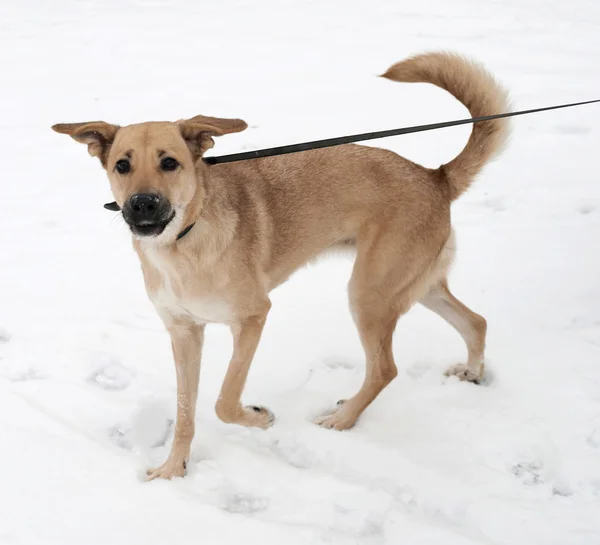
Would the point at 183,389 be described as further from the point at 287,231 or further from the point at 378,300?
the point at 378,300

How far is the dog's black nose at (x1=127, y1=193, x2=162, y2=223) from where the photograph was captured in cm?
266

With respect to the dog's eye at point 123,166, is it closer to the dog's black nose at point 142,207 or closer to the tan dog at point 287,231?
the tan dog at point 287,231

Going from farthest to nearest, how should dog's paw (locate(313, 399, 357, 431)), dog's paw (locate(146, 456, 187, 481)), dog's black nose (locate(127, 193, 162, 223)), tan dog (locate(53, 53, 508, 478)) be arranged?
dog's paw (locate(313, 399, 357, 431)), dog's paw (locate(146, 456, 187, 481)), tan dog (locate(53, 53, 508, 478)), dog's black nose (locate(127, 193, 162, 223))

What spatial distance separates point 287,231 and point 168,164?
2.55 ft

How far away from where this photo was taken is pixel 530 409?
139 inches

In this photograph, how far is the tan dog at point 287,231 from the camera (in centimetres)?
300

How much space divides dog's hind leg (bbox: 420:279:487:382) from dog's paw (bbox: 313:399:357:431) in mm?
664

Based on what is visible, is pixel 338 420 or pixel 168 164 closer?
pixel 168 164

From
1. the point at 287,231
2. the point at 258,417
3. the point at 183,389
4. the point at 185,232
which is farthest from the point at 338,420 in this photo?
the point at 185,232

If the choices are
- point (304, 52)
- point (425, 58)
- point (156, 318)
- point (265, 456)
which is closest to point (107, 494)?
point (265, 456)

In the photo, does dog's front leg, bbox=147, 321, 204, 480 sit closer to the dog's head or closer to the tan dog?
the tan dog

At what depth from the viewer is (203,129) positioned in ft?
9.62

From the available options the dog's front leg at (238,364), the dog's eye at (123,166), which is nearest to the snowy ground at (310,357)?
the dog's front leg at (238,364)

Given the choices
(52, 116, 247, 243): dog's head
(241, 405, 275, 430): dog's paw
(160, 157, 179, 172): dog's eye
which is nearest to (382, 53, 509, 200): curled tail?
(52, 116, 247, 243): dog's head
